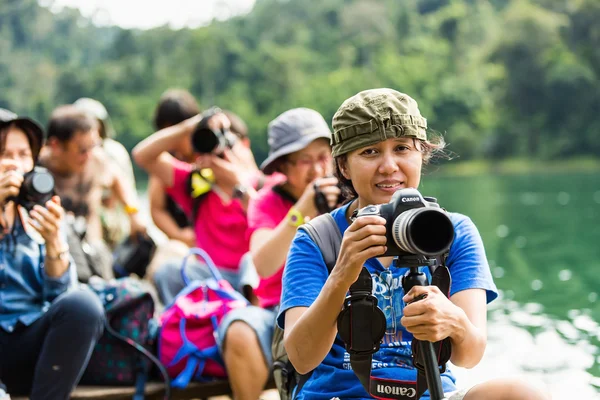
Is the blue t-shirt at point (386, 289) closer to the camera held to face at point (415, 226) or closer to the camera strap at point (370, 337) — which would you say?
the camera strap at point (370, 337)

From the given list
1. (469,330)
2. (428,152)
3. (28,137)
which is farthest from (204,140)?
(469,330)

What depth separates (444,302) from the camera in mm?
1659

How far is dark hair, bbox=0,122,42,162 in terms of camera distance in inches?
115

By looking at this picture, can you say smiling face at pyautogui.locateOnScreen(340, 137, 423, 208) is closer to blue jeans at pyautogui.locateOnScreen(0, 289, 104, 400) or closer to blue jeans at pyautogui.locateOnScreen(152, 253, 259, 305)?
blue jeans at pyautogui.locateOnScreen(0, 289, 104, 400)

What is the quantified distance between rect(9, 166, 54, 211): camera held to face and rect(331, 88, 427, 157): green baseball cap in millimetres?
1241

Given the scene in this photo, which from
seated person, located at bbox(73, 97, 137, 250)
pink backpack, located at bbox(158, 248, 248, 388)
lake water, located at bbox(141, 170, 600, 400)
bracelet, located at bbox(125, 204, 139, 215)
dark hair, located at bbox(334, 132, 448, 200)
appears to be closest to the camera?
dark hair, located at bbox(334, 132, 448, 200)

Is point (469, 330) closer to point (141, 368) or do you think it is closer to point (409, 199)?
point (409, 199)

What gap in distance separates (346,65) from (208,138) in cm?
6695

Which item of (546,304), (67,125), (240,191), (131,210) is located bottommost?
(546,304)

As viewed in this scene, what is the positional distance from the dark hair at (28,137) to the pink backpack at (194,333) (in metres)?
0.80

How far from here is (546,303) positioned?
5.82m

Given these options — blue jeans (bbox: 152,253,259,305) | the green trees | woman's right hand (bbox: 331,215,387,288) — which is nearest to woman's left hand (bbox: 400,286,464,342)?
woman's right hand (bbox: 331,215,387,288)

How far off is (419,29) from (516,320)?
227ft

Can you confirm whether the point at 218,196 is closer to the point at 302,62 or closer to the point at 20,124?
the point at 20,124
